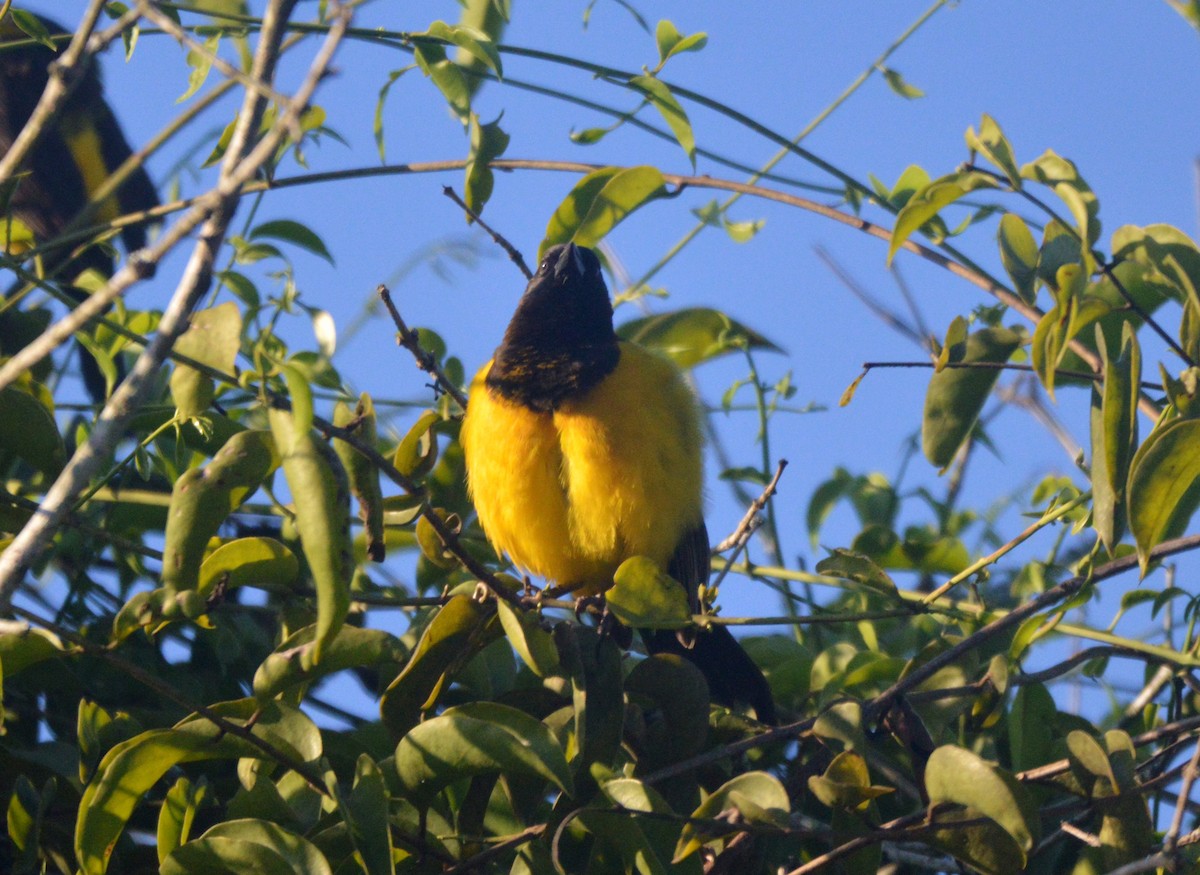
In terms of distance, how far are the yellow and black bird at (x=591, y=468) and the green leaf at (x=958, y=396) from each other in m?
0.79

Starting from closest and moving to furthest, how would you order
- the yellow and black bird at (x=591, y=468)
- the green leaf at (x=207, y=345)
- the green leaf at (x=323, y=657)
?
1. the green leaf at (x=207, y=345)
2. the green leaf at (x=323, y=657)
3. the yellow and black bird at (x=591, y=468)

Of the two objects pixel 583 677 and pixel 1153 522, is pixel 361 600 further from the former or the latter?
pixel 1153 522

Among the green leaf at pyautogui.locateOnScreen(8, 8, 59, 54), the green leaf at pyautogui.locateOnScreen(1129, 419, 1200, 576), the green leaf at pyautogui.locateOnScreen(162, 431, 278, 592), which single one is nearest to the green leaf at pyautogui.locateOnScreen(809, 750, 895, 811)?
the green leaf at pyautogui.locateOnScreen(1129, 419, 1200, 576)

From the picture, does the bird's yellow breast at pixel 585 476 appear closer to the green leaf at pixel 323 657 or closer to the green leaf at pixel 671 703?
the green leaf at pixel 671 703

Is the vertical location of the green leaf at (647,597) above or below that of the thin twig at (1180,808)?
above

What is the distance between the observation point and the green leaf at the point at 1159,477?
1.47m

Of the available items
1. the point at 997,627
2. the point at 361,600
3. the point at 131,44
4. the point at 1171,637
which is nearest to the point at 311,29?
the point at 131,44

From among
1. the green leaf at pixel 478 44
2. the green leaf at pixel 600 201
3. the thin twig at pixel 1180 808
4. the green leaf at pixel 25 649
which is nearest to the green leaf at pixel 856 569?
the thin twig at pixel 1180 808

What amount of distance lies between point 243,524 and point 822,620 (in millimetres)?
1409

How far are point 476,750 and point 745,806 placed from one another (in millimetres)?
338

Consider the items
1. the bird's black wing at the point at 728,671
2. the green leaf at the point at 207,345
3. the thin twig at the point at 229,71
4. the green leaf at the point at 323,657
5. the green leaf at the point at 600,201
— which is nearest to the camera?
the thin twig at the point at 229,71

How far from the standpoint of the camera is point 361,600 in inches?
74.9

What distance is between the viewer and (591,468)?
102 inches

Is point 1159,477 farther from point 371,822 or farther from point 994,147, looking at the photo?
point 371,822
